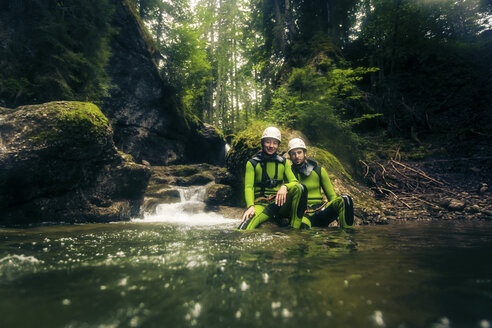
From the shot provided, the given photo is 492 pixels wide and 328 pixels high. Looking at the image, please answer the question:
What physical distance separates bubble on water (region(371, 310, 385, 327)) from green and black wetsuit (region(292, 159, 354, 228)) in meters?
3.44

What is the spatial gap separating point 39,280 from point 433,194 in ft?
32.5

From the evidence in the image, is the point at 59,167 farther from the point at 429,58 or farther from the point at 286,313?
the point at 429,58

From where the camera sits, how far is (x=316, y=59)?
42.2ft

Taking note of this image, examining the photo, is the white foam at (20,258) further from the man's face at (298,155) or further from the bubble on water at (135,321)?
the man's face at (298,155)

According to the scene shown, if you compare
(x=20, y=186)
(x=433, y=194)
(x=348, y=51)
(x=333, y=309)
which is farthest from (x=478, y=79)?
(x=20, y=186)

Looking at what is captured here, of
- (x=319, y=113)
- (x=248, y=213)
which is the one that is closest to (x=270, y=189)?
(x=248, y=213)

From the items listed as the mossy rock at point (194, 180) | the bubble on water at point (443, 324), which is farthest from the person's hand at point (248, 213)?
the mossy rock at point (194, 180)

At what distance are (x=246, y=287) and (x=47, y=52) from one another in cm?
1088

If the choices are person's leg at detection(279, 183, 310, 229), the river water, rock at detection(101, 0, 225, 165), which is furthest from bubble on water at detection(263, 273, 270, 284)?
rock at detection(101, 0, 225, 165)

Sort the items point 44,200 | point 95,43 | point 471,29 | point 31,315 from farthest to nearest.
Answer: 1. point 471,29
2. point 95,43
3. point 44,200
4. point 31,315

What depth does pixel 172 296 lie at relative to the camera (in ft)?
4.05

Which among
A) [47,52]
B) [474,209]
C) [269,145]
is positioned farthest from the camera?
[47,52]

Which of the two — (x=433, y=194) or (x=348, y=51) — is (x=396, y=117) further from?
(x=433, y=194)

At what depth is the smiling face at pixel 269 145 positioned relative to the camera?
15.7 feet
